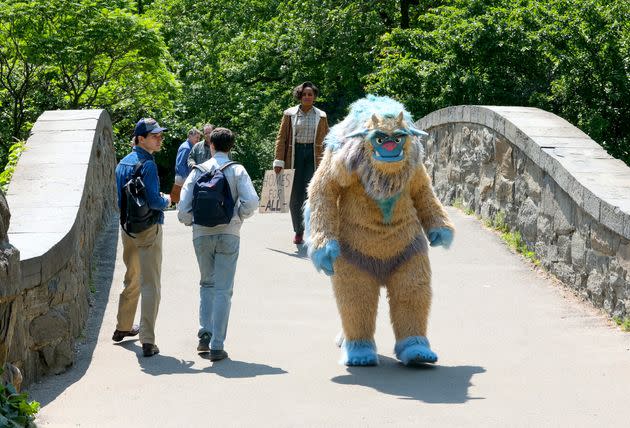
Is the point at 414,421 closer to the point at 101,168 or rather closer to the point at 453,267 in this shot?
the point at 453,267

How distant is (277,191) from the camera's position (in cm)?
1131

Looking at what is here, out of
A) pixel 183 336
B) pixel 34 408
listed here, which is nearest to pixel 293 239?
pixel 183 336

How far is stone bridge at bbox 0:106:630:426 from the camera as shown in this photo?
6582mm

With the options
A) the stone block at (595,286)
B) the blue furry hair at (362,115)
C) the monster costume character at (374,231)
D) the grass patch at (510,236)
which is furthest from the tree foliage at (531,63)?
the monster costume character at (374,231)

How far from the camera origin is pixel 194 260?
35.1ft

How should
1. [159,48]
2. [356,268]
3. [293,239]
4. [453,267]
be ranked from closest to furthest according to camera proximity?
[356,268] < [453,267] < [293,239] < [159,48]

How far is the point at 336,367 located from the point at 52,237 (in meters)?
1.94

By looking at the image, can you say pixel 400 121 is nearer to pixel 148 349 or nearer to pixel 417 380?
pixel 417 380

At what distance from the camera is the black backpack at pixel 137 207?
24.1 feet

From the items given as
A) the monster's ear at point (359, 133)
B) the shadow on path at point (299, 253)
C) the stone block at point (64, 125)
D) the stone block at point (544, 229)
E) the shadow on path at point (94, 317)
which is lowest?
the shadow on path at point (94, 317)

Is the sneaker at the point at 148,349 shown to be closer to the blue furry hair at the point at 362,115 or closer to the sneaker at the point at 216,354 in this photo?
the sneaker at the point at 216,354

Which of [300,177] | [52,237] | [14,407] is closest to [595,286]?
[300,177]

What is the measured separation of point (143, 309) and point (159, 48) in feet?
35.7

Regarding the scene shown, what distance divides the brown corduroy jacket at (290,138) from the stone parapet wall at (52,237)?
1821 mm
